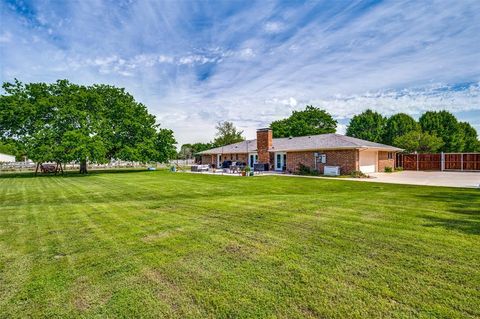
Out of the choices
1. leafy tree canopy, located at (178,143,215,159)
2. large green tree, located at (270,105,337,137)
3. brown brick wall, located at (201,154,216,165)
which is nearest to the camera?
brown brick wall, located at (201,154,216,165)

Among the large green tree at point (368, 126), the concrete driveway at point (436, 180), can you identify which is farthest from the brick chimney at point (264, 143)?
the large green tree at point (368, 126)

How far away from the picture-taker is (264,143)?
28297 mm

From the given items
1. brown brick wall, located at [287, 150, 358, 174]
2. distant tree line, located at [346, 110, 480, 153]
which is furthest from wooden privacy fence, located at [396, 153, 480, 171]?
distant tree line, located at [346, 110, 480, 153]

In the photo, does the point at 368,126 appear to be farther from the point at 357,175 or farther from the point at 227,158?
the point at 357,175

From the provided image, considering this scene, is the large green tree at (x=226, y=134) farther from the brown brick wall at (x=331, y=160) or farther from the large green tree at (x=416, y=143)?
the large green tree at (x=416, y=143)

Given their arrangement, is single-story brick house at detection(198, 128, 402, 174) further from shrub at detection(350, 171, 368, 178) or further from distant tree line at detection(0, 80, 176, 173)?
distant tree line at detection(0, 80, 176, 173)

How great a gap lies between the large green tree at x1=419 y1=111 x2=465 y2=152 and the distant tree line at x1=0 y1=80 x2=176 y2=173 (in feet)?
154

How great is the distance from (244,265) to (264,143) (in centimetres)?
2470

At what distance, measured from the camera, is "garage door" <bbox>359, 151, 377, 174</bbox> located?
23000 millimetres

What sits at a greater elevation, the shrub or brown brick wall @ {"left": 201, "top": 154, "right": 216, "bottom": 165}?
brown brick wall @ {"left": 201, "top": 154, "right": 216, "bottom": 165}

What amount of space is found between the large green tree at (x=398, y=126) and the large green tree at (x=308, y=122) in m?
9.69

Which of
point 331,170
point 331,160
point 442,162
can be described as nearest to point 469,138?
point 442,162

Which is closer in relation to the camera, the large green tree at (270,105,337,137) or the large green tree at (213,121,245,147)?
the large green tree at (270,105,337,137)

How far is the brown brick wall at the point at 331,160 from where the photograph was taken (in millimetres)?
21453
